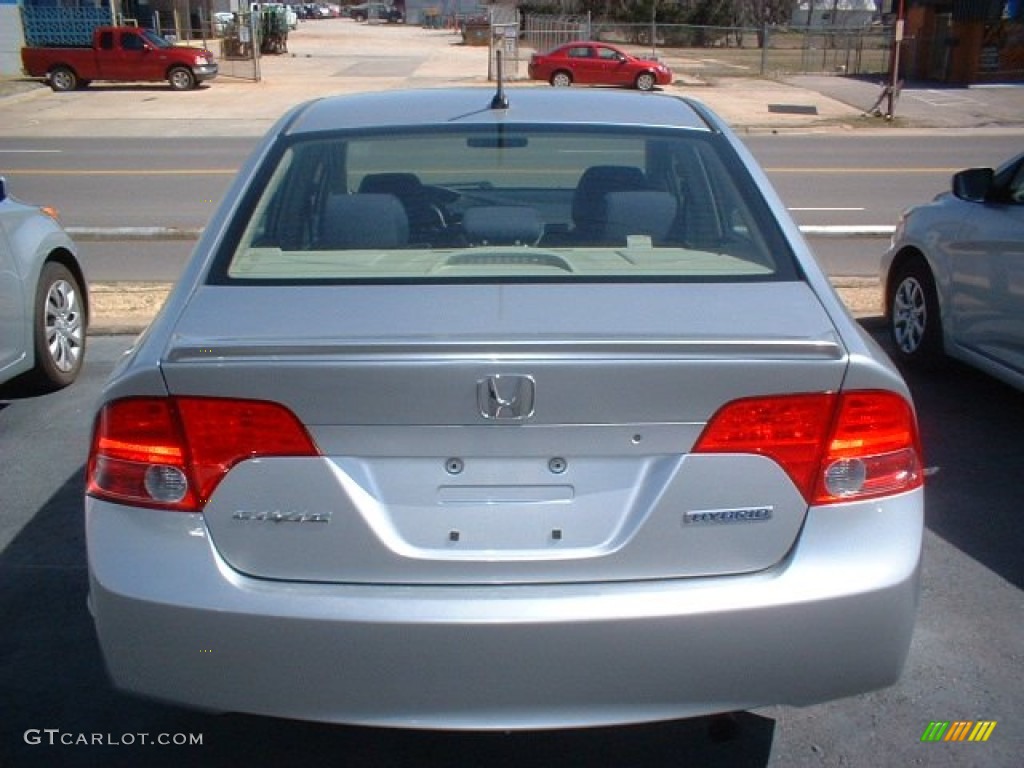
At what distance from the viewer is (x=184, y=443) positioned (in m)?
2.57

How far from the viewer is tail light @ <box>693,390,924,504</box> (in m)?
2.55

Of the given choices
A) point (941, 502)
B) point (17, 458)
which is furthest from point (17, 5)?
point (941, 502)

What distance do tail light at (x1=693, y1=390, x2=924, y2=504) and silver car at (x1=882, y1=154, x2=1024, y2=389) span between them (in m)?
3.28

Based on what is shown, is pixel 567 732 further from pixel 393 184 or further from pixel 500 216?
pixel 393 184

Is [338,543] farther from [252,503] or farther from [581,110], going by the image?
[581,110]

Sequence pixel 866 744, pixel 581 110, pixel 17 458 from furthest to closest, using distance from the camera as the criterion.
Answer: pixel 17 458
pixel 581 110
pixel 866 744

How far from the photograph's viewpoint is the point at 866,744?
3.28 metres

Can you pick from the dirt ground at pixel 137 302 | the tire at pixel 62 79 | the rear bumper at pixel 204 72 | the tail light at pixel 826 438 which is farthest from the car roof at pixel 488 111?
the tire at pixel 62 79

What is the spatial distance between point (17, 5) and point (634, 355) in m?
40.9

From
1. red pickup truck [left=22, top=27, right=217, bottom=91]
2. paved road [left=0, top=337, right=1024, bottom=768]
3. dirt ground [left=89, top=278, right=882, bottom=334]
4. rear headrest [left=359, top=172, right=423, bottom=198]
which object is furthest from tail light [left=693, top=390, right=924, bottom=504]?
red pickup truck [left=22, top=27, right=217, bottom=91]

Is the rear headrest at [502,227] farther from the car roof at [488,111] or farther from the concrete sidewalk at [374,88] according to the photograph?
the concrete sidewalk at [374,88]

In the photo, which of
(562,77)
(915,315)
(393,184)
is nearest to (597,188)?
(393,184)

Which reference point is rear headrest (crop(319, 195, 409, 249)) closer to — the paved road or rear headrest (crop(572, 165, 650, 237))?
rear headrest (crop(572, 165, 650, 237))

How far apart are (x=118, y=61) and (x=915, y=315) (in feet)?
102
